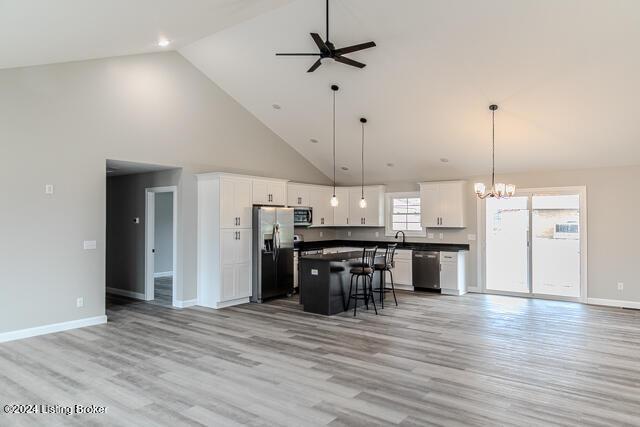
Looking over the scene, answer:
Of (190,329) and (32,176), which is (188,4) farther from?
(190,329)

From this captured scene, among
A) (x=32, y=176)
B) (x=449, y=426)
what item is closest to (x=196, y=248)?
(x=32, y=176)

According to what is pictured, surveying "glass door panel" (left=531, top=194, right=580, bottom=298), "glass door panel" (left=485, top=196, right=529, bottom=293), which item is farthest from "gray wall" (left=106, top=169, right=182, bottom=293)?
"glass door panel" (left=531, top=194, right=580, bottom=298)

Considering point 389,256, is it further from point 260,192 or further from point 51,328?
point 51,328

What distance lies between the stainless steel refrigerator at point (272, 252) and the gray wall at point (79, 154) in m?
1.11

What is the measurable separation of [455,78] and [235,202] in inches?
159

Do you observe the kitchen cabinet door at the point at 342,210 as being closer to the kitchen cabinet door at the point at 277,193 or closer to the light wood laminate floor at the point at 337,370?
the kitchen cabinet door at the point at 277,193

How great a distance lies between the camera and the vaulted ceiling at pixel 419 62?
439cm

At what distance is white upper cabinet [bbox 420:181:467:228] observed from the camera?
855 cm

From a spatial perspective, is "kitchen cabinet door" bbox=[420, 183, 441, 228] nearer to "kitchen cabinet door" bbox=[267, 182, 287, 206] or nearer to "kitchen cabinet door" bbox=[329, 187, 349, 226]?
"kitchen cabinet door" bbox=[329, 187, 349, 226]

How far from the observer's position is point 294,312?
22.0ft

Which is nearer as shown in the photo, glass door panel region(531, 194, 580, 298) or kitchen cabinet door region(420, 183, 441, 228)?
glass door panel region(531, 194, 580, 298)

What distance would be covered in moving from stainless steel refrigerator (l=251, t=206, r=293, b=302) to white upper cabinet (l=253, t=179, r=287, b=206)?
0.25 m

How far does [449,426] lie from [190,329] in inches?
150

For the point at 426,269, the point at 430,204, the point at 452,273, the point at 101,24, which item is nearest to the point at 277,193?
the point at 430,204
